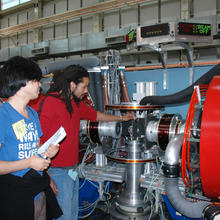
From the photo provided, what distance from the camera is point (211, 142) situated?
1.33 m

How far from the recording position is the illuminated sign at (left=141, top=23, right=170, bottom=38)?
2.51 m

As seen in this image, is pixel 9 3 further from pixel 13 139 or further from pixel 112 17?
pixel 13 139

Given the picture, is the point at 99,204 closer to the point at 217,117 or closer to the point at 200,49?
the point at 217,117

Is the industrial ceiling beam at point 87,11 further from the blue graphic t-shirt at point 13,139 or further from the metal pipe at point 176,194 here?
the blue graphic t-shirt at point 13,139

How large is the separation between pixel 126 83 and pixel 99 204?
1.45 m

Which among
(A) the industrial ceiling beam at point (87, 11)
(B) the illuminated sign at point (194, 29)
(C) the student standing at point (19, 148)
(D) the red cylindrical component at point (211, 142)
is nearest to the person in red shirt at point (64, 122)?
(C) the student standing at point (19, 148)

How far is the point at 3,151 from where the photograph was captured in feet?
4.01

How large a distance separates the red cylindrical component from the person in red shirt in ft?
2.83


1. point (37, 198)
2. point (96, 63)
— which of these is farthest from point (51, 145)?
point (96, 63)

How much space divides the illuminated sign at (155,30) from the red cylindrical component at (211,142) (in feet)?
4.24

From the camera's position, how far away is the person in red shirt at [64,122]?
167cm

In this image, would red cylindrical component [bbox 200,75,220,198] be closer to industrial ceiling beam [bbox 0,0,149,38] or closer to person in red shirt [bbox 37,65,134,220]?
person in red shirt [bbox 37,65,134,220]

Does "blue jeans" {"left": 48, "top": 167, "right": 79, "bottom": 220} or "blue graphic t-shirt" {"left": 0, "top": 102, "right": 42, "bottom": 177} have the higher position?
"blue graphic t-shirt" {"left": 0, "top": 102, "right": 42, "bottom": 177}

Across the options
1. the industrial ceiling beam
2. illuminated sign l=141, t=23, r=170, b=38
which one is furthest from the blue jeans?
the industrial ceiling beam
